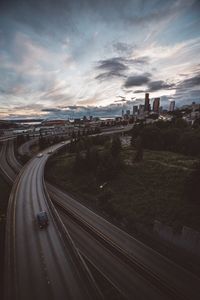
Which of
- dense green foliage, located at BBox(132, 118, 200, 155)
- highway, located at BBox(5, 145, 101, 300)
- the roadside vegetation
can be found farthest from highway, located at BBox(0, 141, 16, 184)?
dense green foliage, located at BBox(132, 118, 200, 155)

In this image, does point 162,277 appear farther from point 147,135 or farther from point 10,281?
point 147,135

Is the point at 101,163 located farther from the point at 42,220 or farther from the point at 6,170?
the point at 6,170

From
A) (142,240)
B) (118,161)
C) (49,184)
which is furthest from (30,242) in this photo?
(118,161)

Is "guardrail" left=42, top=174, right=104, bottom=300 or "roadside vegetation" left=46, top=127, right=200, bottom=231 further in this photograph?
"roadside vegetation" left=46, top=127, right=200, bottom=231

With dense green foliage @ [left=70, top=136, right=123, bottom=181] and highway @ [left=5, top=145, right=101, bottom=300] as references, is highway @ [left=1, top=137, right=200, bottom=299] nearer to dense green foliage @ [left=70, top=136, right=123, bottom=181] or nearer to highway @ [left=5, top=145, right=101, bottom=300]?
highway @ [left=5, top=145, right=101, bottom=300]

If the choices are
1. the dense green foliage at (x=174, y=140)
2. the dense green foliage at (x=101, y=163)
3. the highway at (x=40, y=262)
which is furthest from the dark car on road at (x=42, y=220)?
the dense green foliage at (x=174, y=140)

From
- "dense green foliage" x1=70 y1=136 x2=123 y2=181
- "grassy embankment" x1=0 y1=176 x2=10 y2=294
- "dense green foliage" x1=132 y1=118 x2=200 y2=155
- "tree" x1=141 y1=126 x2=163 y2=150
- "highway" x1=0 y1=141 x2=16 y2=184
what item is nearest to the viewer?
"grassy embankment" x1=0 y1=176 x2=10 y2=294

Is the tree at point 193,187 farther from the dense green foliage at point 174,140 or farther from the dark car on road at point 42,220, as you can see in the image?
the dense green foliage at point 174,140

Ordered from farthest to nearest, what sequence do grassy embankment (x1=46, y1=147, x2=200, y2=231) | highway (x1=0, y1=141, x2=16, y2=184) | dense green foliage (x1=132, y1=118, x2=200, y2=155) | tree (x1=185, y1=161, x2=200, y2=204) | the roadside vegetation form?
dense green foliage (x1=132, y1=118, x2=200, y2=155)
highway (x1=0, y1=141, x2=16, y2=184)
tree (x1=185, y1=161, x2=200, y2=204)
the roadside vegetation
grassy embankment (x1=46, y1=147, x2=200, y2=231)
